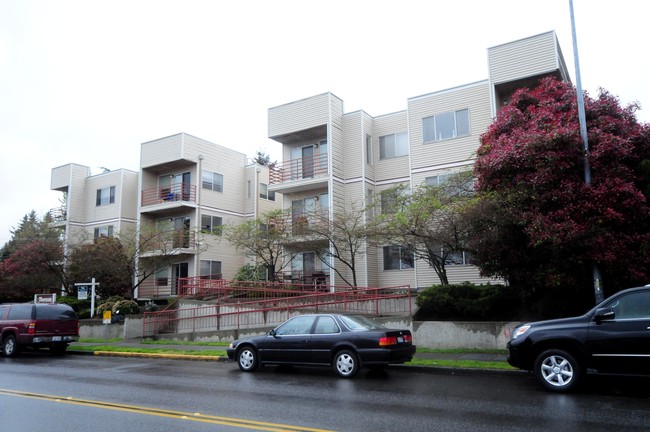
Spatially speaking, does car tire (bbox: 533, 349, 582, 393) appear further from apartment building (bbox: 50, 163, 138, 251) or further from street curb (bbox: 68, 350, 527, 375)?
apartment building (bbox: 50, 163, 138, 251)

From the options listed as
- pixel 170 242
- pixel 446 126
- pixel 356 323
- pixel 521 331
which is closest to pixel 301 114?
pixel 446 126

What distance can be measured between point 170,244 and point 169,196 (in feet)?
12.4

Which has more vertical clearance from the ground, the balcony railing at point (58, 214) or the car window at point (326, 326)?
the balcony railing at point (58, 214)

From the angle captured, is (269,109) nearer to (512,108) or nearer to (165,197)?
(165,197)

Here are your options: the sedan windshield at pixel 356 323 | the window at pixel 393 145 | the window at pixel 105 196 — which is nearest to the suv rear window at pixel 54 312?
the sedan windshield at pixel 356 323

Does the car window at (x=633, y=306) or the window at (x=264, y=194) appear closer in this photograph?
the car window at (x=633, y=306)

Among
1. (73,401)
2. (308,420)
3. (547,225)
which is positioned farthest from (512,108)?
(73,401)

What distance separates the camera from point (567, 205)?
11.8 metres

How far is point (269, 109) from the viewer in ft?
91.5

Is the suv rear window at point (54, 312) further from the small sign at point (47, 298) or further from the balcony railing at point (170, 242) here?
the balcony railing at point (170, 242)

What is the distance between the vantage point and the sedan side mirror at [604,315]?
8.57 m

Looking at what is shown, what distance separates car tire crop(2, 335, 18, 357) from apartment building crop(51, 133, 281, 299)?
35.1ft

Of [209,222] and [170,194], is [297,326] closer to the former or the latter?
[209,222]

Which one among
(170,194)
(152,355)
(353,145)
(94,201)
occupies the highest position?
(353,145)
